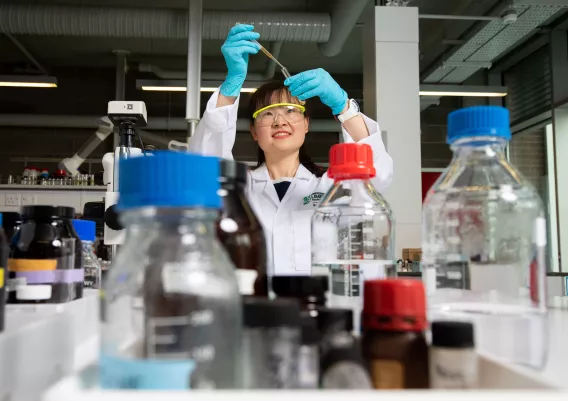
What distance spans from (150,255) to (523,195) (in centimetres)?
53

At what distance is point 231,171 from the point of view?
53 centimetres

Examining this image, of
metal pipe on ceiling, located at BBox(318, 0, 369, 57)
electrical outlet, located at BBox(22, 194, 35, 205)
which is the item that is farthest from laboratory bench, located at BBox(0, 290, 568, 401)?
electrical outlet, located at BBox(22, 194, 35, 205)

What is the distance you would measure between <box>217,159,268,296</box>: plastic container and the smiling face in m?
1.40

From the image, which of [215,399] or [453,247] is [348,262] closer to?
[453,247]

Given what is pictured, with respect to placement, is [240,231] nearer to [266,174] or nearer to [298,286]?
[298,286]

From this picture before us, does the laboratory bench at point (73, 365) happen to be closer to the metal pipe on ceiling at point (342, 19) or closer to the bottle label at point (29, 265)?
the bottle label at point (29, 265)

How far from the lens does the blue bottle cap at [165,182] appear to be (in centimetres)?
36

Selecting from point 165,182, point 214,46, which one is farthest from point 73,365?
point 214,46

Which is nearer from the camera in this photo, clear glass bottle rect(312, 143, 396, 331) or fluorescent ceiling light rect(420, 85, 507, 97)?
clear glass bottle rect(312, 143, 396, 331)

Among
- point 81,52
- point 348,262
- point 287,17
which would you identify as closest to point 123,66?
point 81,52

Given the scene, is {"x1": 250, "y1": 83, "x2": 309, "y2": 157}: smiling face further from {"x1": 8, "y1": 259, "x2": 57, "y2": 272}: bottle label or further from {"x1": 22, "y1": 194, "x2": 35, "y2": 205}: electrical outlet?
{"x1": 22, "y1": 194, "x2": 35, "y2": 205}: electrical outlet

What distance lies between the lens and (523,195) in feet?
2.31

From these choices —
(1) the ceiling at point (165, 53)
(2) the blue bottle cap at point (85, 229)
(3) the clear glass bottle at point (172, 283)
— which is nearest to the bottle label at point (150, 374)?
(3) the clear glass bottle at point (172, 283)

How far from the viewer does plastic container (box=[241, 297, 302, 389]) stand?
381 millimetres
